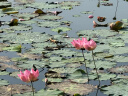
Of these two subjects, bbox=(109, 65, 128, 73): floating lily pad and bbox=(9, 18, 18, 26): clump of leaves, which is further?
bbox=(9, 18, 18, 26): clump of leaves

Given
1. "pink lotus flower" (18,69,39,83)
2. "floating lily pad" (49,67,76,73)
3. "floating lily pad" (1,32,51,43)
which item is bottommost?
"floating lily pad" (49,67,76,73)

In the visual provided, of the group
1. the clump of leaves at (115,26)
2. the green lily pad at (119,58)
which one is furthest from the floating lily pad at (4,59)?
the clump of leaves at (115,26)

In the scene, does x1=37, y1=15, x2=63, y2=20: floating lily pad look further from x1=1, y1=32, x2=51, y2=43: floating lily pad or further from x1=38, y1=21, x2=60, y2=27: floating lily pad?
x1=1, y1=32, x2=51, y2=43: floating lily pad

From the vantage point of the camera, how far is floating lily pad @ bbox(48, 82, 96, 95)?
291cm

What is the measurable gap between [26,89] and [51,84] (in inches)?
9.3

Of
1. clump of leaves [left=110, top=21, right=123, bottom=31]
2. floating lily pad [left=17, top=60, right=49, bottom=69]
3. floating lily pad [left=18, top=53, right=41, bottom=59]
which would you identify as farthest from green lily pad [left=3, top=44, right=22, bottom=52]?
clump of leaves [left=110, top=21, right=123, bottom=31]

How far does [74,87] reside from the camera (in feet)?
9.82

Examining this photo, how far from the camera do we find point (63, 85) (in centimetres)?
303

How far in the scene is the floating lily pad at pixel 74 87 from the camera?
114 inches

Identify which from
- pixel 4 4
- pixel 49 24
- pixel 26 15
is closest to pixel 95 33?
pixel 49 24

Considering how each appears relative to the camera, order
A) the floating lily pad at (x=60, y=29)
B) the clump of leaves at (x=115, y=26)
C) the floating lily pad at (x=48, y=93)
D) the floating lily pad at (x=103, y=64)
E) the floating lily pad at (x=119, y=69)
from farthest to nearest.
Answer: the clump of leaves at (x=115, y=26) < the floating lily pad at (x=60, y=29) < the floating lily pad at (x=103, y=64) < the floating lily pad at (x=119, y=69) < the floating lily pad at (x=48, y=93)

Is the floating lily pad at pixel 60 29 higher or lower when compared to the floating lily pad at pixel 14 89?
higher

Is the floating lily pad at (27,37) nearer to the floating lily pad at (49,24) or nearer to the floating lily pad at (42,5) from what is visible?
the floating lily pad at (49,24)

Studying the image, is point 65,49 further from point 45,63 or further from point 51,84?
point 51,84
